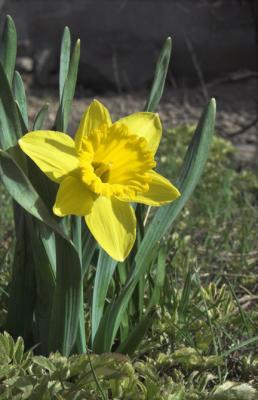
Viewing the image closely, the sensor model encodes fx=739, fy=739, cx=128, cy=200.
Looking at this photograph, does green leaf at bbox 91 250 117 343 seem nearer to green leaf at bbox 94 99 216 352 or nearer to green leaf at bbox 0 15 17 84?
green leaf at bbox 94 99 216 352

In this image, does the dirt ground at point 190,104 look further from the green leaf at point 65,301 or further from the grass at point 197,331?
the green leaf at point 65,301

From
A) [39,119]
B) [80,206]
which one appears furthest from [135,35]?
[80,206]

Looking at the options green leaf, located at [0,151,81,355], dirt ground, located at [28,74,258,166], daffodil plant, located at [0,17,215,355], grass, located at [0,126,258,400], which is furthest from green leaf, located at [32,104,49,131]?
dirt ground, located at [28,74,258,166]

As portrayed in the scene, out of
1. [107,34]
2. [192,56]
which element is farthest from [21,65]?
[192,56]

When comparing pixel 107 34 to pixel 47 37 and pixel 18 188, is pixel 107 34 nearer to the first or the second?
pixel 47 37

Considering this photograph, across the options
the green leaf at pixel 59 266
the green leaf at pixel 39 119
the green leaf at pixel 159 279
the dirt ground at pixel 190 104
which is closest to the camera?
the green leaf at pixel 59 266

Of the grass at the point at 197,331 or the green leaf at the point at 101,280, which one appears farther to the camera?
the green leaf at the point at 101,280

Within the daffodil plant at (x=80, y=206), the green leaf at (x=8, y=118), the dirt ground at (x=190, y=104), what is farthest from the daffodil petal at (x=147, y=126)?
the dirt ground at (x=190, y=104)
